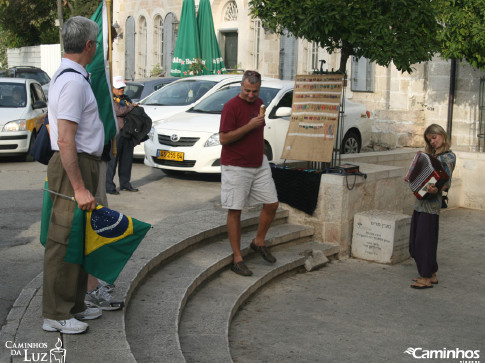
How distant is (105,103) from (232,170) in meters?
2.10

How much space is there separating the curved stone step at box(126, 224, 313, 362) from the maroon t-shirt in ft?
3.22

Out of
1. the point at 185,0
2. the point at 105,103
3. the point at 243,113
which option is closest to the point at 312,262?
the point at 243,113

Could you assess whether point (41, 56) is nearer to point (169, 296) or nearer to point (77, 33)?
point (169, 296)

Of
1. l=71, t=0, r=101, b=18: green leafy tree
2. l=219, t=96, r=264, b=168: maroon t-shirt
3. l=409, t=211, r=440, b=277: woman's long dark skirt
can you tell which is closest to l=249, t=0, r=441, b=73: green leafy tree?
l=219, t=96, r=264, b=168: maroon t-shirt

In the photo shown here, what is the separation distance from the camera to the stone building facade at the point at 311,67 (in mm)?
16219

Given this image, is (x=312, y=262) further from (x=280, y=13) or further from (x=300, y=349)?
(x=280, y=13)

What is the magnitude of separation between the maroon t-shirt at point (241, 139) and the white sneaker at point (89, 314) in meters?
2.38

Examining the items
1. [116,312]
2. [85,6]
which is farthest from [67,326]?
[85,6]

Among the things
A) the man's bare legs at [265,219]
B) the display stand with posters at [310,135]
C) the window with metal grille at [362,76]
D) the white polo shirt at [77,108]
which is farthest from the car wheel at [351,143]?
the white polo shirt at [77,108]

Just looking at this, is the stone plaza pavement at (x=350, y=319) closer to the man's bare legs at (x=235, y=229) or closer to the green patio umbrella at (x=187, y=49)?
the man's bare legs at (x=235, y=229)

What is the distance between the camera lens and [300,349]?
5.64 m

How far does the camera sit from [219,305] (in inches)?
248

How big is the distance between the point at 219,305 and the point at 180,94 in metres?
8.56

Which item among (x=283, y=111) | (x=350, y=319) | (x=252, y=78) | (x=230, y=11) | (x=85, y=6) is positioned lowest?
(x=350, y=319)
